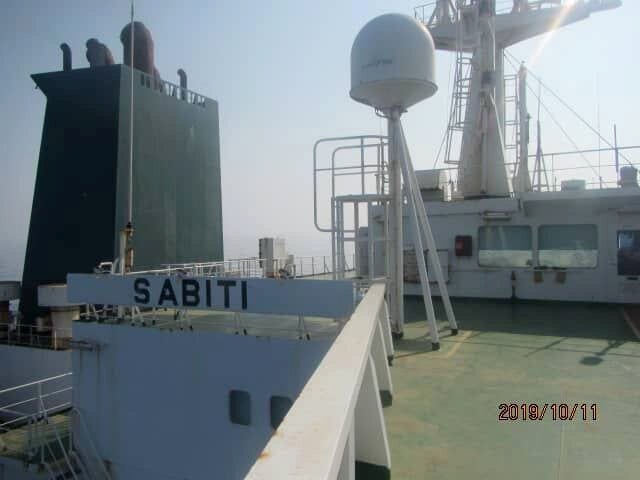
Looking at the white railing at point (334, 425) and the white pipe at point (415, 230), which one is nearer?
the white railing at point (334, 425)

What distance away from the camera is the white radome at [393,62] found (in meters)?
7.87

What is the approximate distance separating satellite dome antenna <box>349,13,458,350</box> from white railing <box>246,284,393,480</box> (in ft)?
15.6

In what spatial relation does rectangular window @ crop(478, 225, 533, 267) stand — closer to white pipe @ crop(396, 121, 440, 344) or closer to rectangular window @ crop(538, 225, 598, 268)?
rectangular window @ crop(538, 225, 598, 268)

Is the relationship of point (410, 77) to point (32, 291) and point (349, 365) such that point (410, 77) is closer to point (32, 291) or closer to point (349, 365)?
point (349, 365)

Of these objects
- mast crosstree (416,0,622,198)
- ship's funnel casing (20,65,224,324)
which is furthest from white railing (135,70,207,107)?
mast crosstree (416,0,622,198)

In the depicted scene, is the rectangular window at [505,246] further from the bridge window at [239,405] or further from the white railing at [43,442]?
the white railing at [43,442]

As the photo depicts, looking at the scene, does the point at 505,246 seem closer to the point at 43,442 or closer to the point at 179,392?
the point at 179,392

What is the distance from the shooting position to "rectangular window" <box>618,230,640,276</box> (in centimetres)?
1187

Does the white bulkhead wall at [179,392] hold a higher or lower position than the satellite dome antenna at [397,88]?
lower

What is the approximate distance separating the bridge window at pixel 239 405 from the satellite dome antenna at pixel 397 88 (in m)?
2.97

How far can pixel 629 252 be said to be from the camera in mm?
12000

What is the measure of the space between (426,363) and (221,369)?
123 inches

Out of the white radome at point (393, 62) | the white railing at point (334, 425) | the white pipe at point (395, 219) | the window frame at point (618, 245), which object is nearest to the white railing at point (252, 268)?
the white pipe at point (395, 219)

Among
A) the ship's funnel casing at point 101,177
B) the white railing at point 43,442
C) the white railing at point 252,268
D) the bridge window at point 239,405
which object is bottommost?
the white railing at point 43,442
